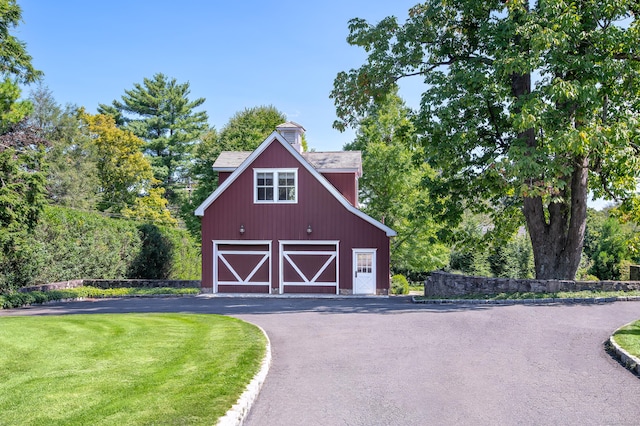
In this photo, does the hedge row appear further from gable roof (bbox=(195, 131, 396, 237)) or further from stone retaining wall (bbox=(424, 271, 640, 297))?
stone retaining wall (bbox=(424, 271, 640, 297))

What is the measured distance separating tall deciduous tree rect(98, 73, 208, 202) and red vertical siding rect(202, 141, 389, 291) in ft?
104

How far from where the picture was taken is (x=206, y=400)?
649 centimetres

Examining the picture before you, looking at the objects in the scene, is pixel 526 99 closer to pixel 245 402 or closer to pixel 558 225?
pixel 558 225

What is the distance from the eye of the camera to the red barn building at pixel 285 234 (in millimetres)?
24812

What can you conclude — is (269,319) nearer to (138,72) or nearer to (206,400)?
(206,400)

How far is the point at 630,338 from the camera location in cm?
1011

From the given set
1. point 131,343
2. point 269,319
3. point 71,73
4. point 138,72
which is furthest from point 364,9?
point 138,72

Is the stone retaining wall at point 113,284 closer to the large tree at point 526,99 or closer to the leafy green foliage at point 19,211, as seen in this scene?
the leafy green foliage at point 19,211

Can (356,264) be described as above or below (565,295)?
above

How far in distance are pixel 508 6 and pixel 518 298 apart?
374 inches

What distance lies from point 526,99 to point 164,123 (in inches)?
1824

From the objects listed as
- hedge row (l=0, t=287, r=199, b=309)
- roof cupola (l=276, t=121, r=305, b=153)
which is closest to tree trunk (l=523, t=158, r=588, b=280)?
roof cupola (l=276, t=121, r=305, b=153)

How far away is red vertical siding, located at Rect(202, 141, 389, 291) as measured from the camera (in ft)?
81.5

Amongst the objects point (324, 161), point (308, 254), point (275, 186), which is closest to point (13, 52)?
point (275, 186)
